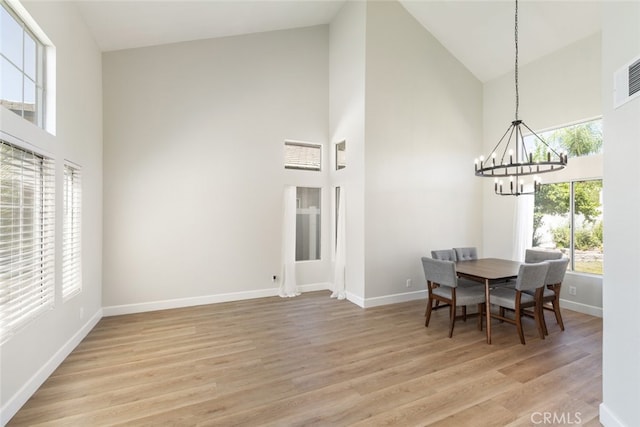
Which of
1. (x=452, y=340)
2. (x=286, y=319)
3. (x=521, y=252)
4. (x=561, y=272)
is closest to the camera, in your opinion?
(x=452, y=340)

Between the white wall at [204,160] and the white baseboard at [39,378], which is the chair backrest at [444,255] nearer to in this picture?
the white wall at [204,160]

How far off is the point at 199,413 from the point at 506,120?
21.1ft

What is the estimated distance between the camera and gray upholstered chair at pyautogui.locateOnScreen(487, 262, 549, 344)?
11.1ft

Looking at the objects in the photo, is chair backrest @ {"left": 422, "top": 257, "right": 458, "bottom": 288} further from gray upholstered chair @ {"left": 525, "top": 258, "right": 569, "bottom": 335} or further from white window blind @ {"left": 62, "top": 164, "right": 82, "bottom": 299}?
white window blind @ {"left": 62, "top": 164, "right": 82, "bottom": 299}

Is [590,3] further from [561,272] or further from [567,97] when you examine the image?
[561,272]

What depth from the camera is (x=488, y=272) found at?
3812 mm

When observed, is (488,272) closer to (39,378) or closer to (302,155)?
(302,155)

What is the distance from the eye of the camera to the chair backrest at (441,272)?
11.9ft

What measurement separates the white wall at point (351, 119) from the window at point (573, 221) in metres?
3.14

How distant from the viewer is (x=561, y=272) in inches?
149

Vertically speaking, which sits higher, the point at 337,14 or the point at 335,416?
the point at 337,14

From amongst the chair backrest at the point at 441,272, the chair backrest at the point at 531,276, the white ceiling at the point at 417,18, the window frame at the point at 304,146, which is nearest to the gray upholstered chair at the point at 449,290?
the chair backrest at the point at 441,272

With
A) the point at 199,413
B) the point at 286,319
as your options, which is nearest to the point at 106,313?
the point at 286,319

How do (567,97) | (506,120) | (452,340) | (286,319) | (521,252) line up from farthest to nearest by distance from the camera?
(506,120), (521,252), (567,97), (286,319), (452,340)
